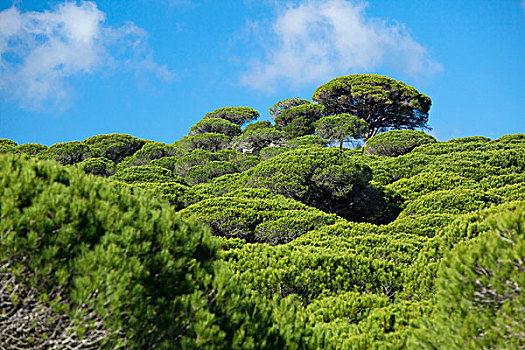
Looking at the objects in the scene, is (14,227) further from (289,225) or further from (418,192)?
(418,192)

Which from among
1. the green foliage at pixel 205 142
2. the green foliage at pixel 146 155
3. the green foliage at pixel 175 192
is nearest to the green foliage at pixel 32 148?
the green foliage at pixel 146 155

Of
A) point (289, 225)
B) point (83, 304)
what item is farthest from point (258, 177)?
point (83, 304)

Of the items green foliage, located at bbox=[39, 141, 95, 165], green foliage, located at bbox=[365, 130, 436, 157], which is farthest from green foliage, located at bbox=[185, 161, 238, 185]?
green foliage, located at bbox=[39, 141, 95, 165]

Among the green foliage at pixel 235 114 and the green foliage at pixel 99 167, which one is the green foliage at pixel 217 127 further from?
the green foliage at pixel 99 167

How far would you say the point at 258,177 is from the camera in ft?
52.1

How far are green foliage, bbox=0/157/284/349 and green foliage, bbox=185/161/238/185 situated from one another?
1984cm

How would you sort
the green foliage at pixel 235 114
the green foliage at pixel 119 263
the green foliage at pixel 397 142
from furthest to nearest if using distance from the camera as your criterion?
the green foliage at pixel 235 114, the green foliage at pixel 397 142, the green foliage at pixel 119 263

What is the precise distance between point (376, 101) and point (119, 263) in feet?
122

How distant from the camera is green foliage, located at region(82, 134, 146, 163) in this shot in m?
34.8

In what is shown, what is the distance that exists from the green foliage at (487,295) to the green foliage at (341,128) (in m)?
28.9

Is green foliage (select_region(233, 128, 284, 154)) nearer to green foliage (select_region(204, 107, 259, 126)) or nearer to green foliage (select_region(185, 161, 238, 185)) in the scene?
green foliage (select_region(185, 161, 238, 185))

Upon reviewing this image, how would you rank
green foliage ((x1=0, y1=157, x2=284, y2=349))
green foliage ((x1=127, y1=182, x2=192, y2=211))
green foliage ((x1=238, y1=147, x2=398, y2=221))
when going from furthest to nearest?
green foliage ((x1=238, y1=147, x2=398, y2=221)) → green foliage ((x1=127, y1=182, x2=192, y2=211)) → green foliage ((x1=0, y1=157, x2=284, y2=349))

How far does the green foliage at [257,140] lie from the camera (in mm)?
34500

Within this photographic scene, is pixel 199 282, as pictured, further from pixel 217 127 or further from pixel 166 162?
pixel 217 127
